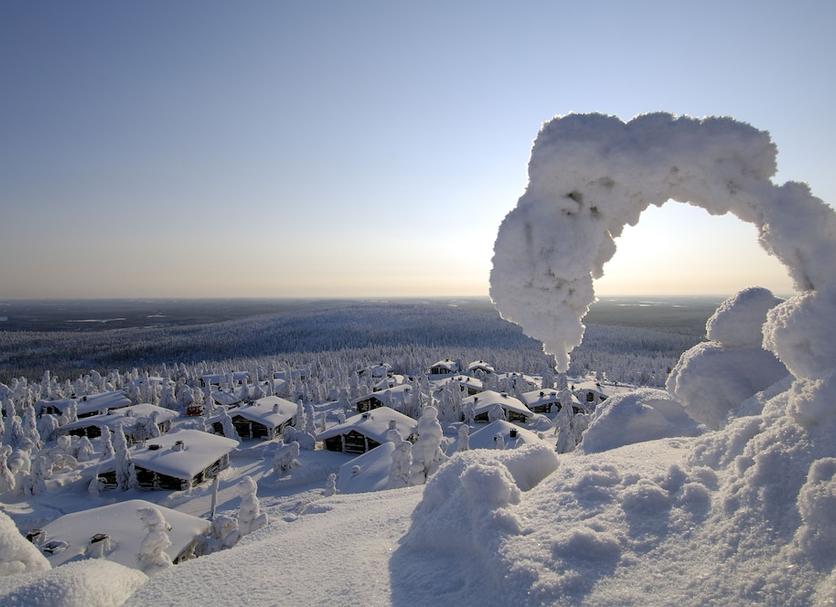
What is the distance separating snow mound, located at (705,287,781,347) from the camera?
9992 mm

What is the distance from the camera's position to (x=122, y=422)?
37.7 meters

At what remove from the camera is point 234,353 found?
367 ft

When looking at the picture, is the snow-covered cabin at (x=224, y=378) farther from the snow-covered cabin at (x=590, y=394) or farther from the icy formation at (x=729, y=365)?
the icy formation at (x=729, y=365)

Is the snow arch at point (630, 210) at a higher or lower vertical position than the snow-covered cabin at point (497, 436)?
higher

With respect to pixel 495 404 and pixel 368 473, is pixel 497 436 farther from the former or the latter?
pixel 495 404

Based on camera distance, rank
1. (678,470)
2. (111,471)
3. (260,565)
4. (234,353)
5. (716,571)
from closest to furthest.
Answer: (716,571), (678,470), (260,565), (111,471), (234,353)

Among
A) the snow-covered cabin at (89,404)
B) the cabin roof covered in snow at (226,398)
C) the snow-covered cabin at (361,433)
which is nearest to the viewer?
the snow-covered cabin at (361,433)

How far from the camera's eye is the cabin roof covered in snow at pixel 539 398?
153 ft

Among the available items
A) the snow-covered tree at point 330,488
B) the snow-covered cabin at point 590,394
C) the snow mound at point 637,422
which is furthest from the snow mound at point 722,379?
the snow-covered cabin at point 590,394

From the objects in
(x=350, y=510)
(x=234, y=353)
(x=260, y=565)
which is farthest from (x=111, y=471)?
(x=234, y=353)

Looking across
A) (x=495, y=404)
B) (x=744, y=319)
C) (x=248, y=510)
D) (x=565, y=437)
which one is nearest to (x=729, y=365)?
(x=744, y=319)

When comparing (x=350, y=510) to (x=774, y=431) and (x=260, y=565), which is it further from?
(x=774, y=431)

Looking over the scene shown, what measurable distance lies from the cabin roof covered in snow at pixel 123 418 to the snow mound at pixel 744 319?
42.5 m

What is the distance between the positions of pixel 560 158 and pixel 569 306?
6.86 feet
